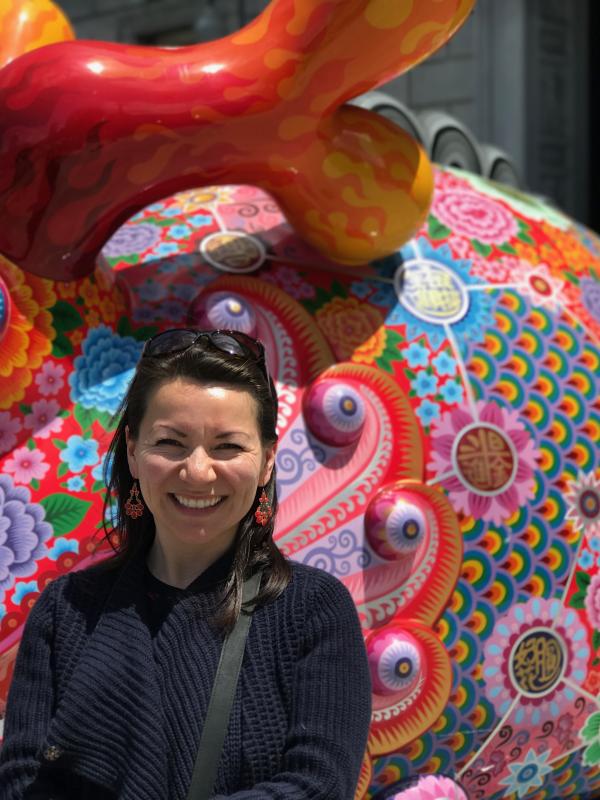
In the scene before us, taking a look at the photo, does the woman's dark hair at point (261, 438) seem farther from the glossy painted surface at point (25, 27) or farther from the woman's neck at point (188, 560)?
the glossy painted surface at point (25, 27)

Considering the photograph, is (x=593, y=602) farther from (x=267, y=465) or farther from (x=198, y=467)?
(x=198, y=467)

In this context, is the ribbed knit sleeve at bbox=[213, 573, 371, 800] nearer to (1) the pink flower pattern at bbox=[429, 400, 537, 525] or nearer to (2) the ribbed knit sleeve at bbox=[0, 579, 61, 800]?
(2) the ribbed knit sleeve at bbox=[0, 579, 61, 800]

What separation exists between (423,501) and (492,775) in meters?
0.46

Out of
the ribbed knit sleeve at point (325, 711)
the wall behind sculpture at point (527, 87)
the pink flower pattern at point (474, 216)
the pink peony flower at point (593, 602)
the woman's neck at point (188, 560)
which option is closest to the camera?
the ribbed knit sleeve at point (325, 711)

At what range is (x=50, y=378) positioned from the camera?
1662 millimetres

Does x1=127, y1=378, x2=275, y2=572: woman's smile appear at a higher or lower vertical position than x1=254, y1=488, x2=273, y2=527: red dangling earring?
higher

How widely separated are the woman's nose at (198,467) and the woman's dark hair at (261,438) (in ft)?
0.25

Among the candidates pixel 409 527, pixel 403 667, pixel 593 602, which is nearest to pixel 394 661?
pixel 403 667

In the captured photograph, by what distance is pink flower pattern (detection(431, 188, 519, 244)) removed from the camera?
2.10m

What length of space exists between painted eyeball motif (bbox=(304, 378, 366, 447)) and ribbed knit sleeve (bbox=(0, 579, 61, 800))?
57cm

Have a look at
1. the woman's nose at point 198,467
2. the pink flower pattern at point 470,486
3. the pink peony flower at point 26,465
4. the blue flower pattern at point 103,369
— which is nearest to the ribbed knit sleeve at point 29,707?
the woman's nose at point 198,467

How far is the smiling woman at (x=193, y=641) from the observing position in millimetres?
1213

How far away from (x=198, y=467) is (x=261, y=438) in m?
0.09

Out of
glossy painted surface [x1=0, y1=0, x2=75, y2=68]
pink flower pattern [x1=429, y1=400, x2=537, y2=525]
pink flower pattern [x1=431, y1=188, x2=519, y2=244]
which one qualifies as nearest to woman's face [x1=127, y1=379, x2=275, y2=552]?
pink flower pattern [x1=429, y1=400, x2=537, y2=525]
